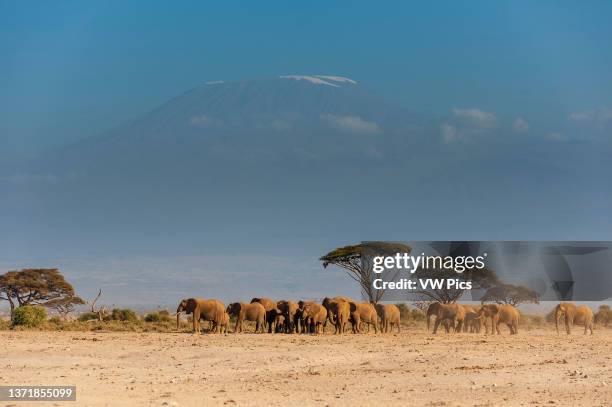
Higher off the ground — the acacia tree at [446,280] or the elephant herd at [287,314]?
the acacia tree at [446,280]

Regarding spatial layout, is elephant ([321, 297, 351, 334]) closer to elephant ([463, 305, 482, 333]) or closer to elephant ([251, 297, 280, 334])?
elephant ([251, 297, 280, 334])

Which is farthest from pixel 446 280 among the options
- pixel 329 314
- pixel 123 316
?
pixel 329 314

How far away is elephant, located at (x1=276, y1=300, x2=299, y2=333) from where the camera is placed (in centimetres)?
4944

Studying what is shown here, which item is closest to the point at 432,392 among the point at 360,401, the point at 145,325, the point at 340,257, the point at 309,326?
the point at 360,401

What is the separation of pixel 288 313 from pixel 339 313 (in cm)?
237

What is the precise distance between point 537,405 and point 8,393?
11536 millimetres

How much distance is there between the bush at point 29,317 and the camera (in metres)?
50.7

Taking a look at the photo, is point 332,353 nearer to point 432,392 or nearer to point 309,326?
point 432,392

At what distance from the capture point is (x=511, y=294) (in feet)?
247

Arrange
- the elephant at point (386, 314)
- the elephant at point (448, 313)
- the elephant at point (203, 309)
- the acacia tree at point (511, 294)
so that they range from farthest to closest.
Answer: the acacia tree at point (511, 294) → the elephant at point (386, 314) → the elephant at point (448, 313) → the elephant at point (203, 309)

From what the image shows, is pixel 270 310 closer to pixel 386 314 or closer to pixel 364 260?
pixel 386 314

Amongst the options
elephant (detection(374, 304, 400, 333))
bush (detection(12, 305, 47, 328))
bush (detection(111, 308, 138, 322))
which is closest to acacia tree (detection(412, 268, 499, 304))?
elephant (detection(374, 304, 400, 333))

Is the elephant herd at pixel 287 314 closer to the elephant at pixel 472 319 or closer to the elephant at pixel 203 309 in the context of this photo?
the elephant at pixel 203 309

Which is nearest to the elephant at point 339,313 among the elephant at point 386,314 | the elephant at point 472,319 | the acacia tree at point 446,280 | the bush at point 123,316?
the elephant at point 386,314
